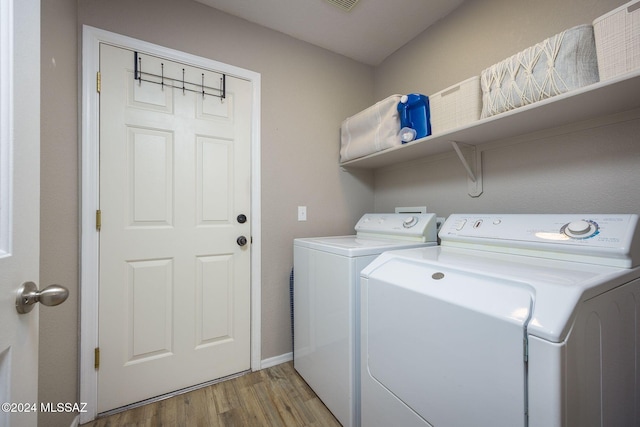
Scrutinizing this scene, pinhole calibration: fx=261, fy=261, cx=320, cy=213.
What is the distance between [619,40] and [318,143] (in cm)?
162

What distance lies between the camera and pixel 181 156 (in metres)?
1.64

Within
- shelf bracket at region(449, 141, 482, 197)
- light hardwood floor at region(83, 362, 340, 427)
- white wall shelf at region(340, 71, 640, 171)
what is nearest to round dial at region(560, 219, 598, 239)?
white wall shelf at region(340, 71, 640, 171)

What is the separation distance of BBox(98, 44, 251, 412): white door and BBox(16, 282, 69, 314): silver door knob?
1053 millimetres

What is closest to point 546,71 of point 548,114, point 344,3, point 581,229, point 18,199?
point 548,114

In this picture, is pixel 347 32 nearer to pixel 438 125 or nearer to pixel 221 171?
pixel 438 125

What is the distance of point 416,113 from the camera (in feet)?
5.48

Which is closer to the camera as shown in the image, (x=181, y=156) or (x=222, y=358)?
(x=181, y=156)

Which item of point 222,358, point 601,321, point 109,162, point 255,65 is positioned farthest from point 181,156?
point 601,321

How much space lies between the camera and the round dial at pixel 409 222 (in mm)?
1629

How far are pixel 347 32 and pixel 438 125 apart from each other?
3.58 feet

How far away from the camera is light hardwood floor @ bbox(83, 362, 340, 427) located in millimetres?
1386

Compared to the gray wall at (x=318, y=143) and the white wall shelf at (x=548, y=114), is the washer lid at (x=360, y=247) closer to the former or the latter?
the gray wall at (x=318, y=143)

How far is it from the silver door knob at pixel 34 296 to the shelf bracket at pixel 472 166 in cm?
181

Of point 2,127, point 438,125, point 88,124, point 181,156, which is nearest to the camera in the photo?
point 2,127
